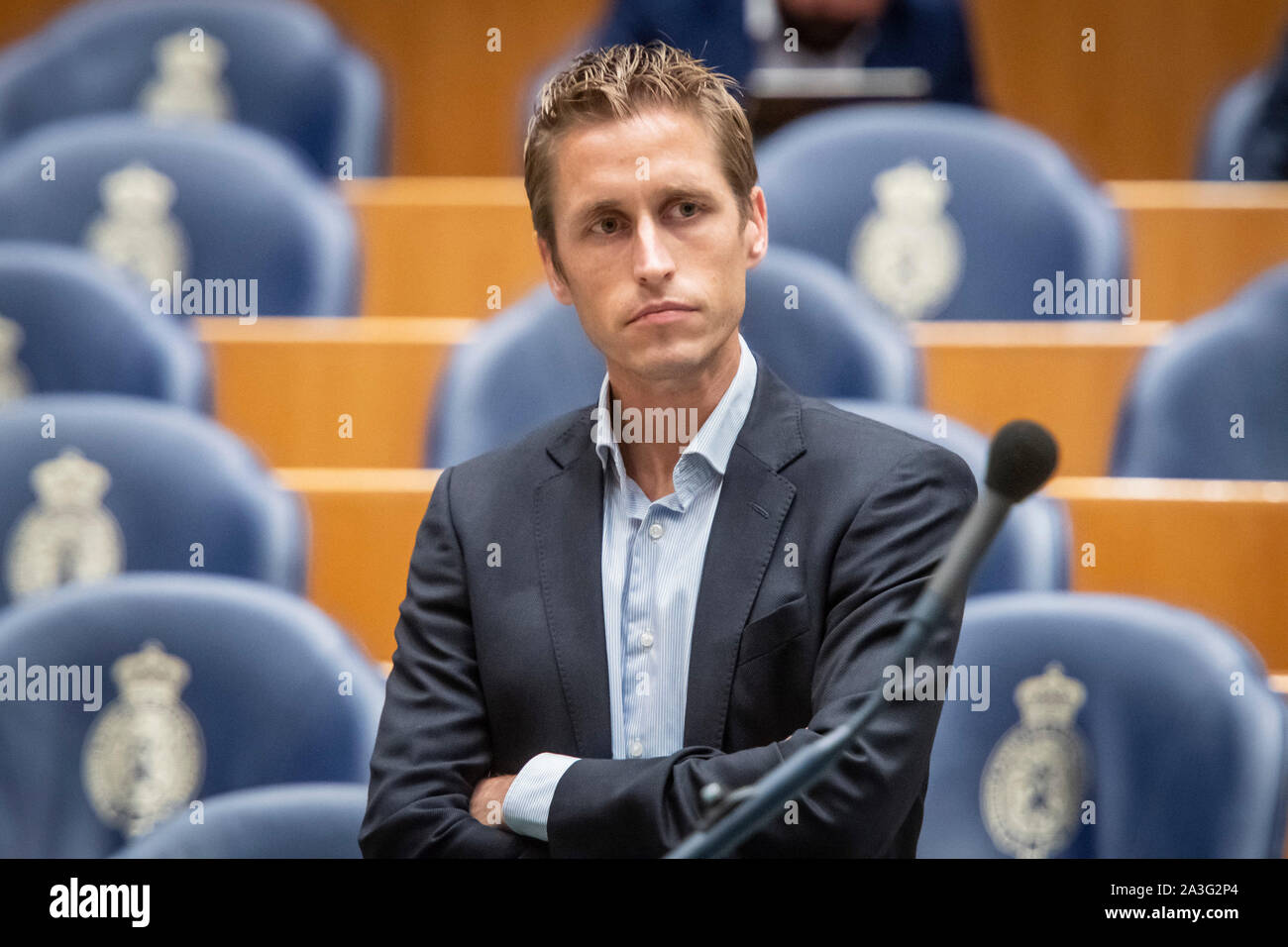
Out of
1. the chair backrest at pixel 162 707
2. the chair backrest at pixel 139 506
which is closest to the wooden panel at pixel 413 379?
the chair backrest at pixel 139 506

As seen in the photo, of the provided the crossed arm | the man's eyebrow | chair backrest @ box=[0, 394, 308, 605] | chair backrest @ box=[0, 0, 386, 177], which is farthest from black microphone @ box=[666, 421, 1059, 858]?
chair backrest @ box=[0, 0, 386, 177]

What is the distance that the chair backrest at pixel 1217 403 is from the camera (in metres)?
1.12

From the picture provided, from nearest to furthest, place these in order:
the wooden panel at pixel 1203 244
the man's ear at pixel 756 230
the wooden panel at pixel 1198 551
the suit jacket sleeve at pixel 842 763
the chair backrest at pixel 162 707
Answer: the suit jacket sleeve at pixel 842 763 < the man's ear at pixel 756 230 < the chair backrest at pixel 162 707 < the wooden panel at pixel 1198 551 < the wooden panel at pixel 1203 244

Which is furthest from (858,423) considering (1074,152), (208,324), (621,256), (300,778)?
(1074,152)

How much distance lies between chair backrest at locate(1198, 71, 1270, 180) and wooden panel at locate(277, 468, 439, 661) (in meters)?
0.93

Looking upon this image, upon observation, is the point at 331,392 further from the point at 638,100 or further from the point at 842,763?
the point at 842,763

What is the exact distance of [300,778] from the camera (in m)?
0.93

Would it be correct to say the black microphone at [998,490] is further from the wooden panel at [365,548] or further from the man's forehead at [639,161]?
the wooden panel at [365,548]

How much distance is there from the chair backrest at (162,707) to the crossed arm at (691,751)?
9.6 inches

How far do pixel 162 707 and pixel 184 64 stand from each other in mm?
870

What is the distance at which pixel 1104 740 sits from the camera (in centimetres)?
88

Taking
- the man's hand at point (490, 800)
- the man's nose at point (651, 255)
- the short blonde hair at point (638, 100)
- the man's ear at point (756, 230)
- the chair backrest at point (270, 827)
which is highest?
the short blonde hair at point (638, 100)

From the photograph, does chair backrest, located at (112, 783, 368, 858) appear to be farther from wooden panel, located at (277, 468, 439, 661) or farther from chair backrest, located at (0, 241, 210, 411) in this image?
chair backrest, located at (0, 241, 210, 411)
